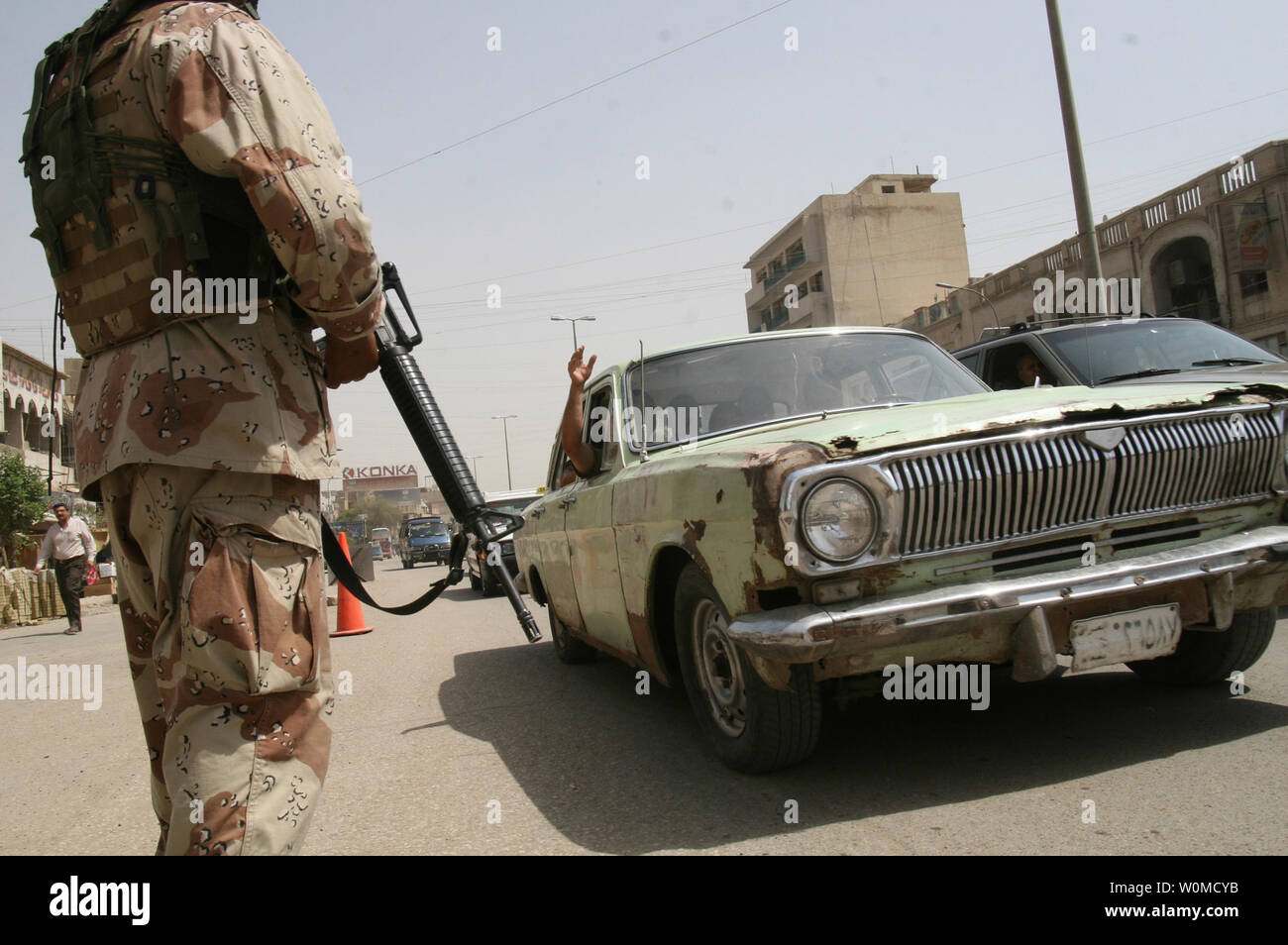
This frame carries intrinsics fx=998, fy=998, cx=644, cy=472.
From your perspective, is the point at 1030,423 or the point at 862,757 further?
the point at 862,757

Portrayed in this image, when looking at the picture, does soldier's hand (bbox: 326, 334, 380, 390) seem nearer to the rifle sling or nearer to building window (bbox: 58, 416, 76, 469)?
the rifle sling

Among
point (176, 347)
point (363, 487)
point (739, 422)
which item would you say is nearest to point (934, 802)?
point (739, 422)

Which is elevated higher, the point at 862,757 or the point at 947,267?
the point at 947,267

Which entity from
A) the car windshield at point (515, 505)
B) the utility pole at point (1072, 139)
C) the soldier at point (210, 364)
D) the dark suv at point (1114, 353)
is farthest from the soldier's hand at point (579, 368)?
the car windshield at point (515, 505)

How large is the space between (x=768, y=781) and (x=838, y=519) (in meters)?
1.07

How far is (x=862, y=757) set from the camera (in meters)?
3.70

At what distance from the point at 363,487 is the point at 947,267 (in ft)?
468

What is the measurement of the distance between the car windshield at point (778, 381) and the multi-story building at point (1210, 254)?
1816 centimetres

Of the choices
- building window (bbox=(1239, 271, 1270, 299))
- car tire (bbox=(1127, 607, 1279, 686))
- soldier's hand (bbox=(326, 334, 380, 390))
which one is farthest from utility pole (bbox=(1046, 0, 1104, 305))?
building window (bbox=(1239, 271, 1270, 299))

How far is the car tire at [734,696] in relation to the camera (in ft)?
A: 10.9

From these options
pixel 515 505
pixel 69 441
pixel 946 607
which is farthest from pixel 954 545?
pixel 515 505

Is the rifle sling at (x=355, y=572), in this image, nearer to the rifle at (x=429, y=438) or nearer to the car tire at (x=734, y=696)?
the rifle at (x=429, y=438)

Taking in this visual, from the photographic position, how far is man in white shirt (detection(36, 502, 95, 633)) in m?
12.5
